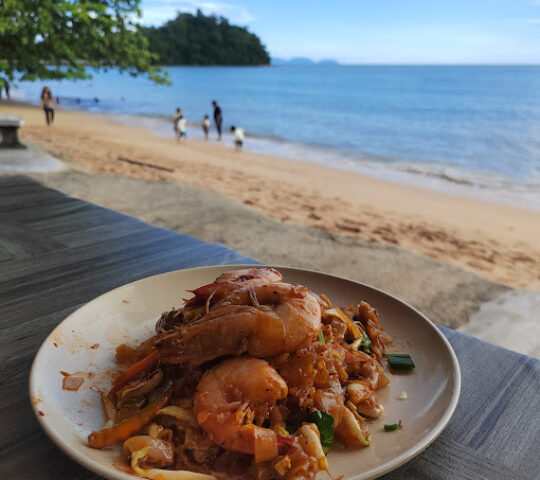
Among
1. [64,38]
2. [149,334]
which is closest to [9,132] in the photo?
[64,38]

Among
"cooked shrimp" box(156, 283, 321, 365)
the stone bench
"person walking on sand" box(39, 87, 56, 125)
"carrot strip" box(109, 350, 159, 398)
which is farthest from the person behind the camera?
"person walking on sand" box(39, 87, 56, 125)

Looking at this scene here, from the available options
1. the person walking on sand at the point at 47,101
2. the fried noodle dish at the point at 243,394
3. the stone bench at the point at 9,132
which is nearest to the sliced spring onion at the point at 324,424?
the fried noodle dish at the point at 243,394

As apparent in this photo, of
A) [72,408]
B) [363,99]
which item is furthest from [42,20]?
[363,99]

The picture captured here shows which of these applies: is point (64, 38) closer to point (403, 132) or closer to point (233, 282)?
point (233, 282)

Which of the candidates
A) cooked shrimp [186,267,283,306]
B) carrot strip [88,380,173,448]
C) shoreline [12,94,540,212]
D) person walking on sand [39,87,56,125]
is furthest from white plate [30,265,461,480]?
person walking on sand [39,87,56,125]

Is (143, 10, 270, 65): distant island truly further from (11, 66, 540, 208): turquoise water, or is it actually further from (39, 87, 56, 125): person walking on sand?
(39, 87, 56, 125): person walking on sand

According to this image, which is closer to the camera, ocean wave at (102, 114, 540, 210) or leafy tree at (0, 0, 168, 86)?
leafy tree at (0, 0, 168, 86)

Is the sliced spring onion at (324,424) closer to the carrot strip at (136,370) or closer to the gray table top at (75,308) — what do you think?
the gray table top at (75,308)
